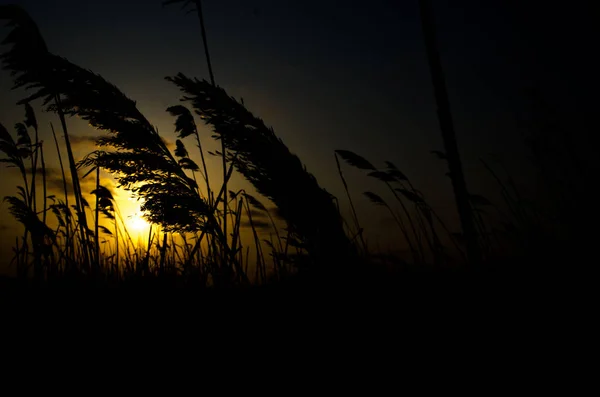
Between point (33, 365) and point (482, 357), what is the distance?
4.36 ft

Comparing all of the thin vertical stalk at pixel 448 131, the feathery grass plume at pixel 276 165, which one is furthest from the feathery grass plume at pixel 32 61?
the thin vertical stalk at pixel 448 131

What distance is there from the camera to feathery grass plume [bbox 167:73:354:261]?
2438 mm

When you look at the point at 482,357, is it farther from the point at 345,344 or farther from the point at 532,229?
the point at 532,229

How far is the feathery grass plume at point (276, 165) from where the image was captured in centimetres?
244

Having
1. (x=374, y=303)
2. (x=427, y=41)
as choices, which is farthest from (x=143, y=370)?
(x=427, y=41)

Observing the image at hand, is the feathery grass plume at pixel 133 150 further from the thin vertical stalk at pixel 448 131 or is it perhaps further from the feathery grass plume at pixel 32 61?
the thin vertical stalk at pixel 448 131

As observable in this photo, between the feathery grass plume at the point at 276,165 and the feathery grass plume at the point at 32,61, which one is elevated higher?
the feathery grass plume at the point at 32,61

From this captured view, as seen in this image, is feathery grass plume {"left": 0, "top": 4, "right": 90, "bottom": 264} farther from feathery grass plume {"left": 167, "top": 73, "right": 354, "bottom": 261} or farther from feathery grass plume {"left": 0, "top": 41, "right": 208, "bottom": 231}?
feathery grass plume {"left": 167, "top": 73, "right": 354, "bottom": 261}

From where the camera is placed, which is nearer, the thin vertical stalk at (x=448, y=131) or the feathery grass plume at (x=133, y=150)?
the thin vertical stalk at (x=448, y=131)

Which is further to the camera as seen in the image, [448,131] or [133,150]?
[133,150]

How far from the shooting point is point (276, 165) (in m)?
2.53

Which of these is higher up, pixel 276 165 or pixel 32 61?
pixel 32 61

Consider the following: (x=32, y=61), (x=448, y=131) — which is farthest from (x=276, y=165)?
(x=32, y=61)

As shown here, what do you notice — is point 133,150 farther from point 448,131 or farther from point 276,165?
point 448,131
